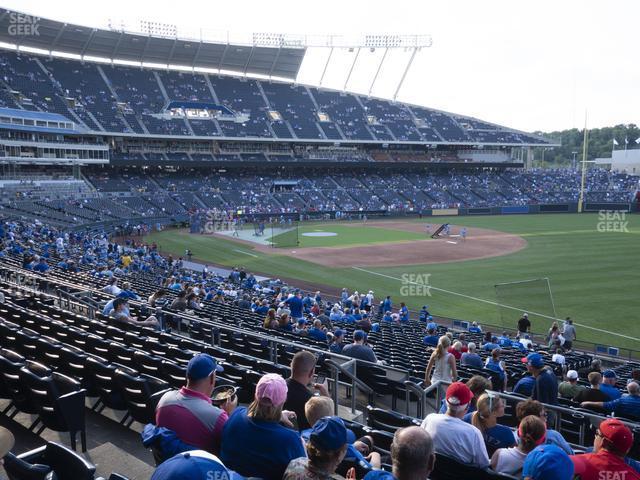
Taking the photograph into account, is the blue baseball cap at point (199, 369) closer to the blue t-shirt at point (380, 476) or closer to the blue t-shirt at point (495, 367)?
the blue t-shirt at point (380, 476)

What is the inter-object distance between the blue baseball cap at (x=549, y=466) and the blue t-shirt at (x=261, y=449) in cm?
161

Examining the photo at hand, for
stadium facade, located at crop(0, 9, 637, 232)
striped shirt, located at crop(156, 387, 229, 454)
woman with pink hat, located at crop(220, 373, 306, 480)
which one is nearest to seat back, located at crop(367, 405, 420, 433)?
woman with pink hat, located at crop(220, 373, 306, 480)

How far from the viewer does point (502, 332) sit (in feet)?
72.1

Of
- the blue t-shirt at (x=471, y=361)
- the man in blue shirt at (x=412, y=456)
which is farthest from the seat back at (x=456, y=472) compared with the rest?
the blue t-shirt at (x=471, y=361)

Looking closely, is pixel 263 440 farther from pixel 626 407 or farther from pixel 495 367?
pixel 495 367

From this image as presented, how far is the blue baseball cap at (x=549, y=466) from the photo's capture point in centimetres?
357

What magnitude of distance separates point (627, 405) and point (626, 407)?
34 millimetres

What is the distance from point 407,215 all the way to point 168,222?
101 ft

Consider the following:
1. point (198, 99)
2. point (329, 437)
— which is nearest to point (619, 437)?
point (329, 437)

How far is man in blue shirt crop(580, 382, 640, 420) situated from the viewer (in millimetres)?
7656

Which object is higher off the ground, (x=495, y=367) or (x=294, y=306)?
(x=495, y=367)

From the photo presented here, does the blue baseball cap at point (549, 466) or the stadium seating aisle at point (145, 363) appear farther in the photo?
the stadium seating aisle at point (145, 363)

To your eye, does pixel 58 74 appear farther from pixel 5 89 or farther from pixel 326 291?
pixel 326 291

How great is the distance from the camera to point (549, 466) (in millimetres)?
3578
